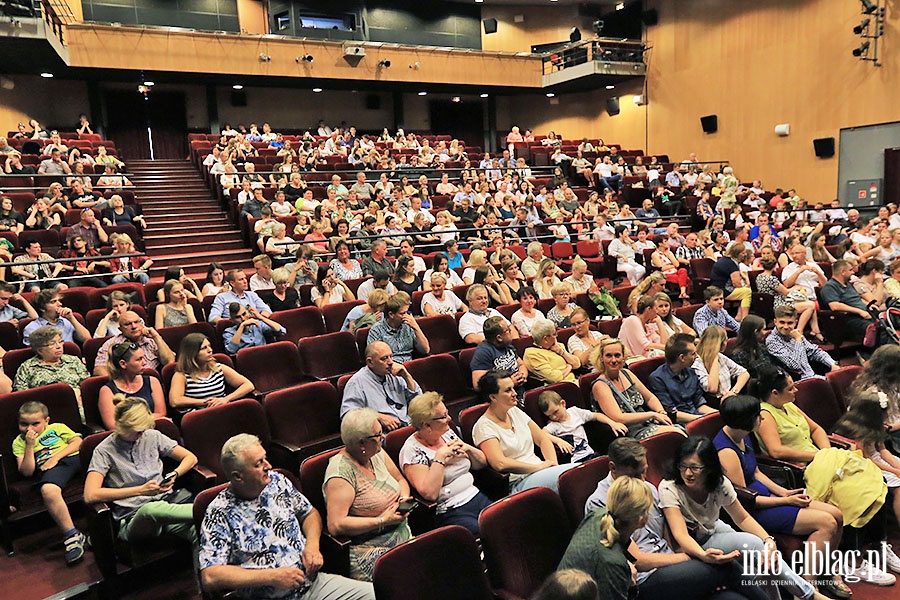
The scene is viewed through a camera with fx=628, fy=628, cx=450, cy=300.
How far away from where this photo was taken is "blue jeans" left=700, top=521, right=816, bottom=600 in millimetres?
1985

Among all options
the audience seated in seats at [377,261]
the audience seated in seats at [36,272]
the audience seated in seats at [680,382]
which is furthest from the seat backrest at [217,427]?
the audience seated in seats at [36,272]

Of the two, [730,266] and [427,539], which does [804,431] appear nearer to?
[427,539]

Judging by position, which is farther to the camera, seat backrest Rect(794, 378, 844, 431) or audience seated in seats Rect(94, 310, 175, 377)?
audience seated in seats Rect(94, 310, 175, 377)

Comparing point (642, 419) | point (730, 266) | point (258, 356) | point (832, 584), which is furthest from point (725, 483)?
point (730, 266)

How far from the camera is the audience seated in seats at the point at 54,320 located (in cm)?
354

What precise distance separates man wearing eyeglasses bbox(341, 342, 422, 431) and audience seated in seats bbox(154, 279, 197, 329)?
166 cm

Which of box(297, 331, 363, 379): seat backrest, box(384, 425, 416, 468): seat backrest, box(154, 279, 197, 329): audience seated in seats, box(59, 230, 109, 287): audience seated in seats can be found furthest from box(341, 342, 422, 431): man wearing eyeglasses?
box(59, 230, 109, 287): audience seated in seats

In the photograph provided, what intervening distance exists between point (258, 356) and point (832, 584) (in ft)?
8.90

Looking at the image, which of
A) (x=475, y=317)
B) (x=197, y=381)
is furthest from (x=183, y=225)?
(x=197, y=381)

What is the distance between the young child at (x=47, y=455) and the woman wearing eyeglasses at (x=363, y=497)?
3.50ft

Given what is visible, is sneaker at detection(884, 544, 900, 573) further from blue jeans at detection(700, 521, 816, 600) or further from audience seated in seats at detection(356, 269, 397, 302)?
audience seated in seats at detection(356, 269, 397, 302)

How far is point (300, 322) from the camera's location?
4.15m

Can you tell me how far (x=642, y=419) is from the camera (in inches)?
113

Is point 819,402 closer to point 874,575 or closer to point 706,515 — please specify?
point 874,575
